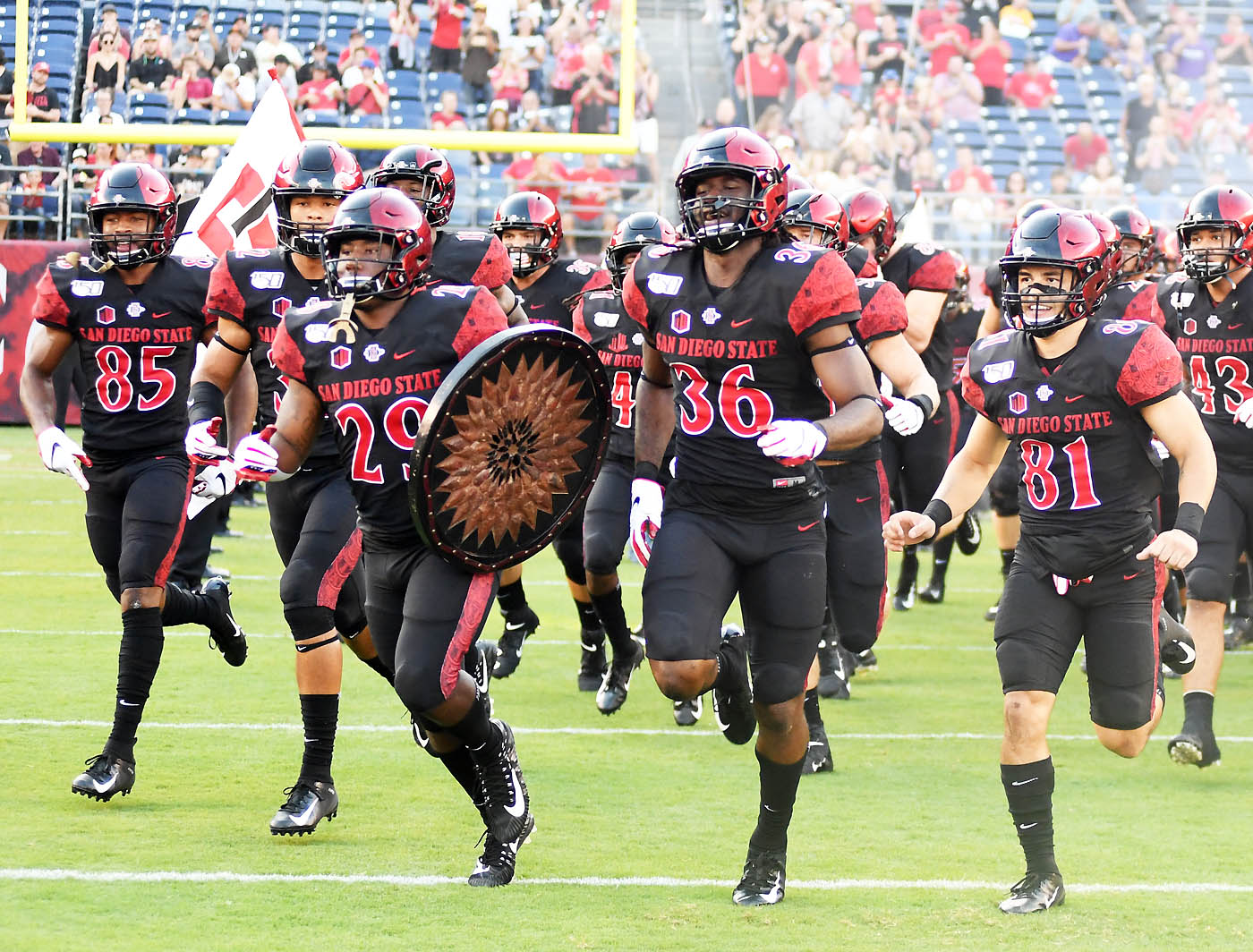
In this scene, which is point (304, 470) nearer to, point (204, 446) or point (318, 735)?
point (204, 446)

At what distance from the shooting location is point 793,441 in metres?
4.14

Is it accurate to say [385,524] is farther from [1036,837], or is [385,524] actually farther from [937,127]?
[937,127]

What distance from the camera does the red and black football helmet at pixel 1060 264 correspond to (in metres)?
4.70

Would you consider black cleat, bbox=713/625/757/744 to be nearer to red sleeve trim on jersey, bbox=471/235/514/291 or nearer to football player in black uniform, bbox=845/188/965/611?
red sleeve trim on jersey, bbox=471/235/514/291

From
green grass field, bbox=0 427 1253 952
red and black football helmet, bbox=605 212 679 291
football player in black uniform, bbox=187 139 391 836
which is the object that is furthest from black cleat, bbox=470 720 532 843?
red and black football helmet, bbox=605 212 679 291

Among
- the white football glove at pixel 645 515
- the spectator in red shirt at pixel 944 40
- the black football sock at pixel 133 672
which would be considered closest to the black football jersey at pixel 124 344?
the black football sock at pixel 133 672

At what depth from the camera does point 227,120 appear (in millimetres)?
12352

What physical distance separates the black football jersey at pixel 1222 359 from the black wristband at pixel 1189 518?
6.13ft

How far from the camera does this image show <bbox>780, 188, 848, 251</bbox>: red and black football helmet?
6758mm

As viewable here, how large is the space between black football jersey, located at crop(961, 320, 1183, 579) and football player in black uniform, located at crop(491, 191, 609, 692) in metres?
2.81

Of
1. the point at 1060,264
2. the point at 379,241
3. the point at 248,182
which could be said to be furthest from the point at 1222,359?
the point at 248,182

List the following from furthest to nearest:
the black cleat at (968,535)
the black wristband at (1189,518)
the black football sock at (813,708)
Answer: the black cleat at (968,535) → the black football sock at (813,708) → the black wristband at (1189,518)

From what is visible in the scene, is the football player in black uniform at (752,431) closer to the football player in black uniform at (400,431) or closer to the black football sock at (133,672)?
the football player in black uniform at (400,431)

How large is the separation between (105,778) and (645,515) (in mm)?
1817
